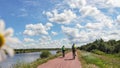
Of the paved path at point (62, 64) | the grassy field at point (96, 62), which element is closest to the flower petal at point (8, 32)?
the grassy field at point (96, 62)

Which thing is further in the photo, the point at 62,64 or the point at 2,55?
the point at 62,64

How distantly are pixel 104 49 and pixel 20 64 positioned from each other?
233 ft

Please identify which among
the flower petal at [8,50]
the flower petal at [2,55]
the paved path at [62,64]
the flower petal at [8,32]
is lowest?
the paved path at [62,64]

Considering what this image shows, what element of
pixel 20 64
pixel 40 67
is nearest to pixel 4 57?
pixel 20 64

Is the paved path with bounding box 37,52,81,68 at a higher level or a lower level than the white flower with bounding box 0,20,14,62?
lower

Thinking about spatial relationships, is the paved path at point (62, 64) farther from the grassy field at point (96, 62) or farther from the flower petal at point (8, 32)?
the flower petal at point (8, 32)

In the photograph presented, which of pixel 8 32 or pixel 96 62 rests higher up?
pixel 8 32

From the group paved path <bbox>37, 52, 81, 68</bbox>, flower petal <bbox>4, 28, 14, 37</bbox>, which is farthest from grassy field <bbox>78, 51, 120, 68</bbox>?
flower petal <bbox>4, 28, 14, 37</bbox>

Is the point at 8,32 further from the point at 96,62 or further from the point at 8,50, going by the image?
the point at 96,62

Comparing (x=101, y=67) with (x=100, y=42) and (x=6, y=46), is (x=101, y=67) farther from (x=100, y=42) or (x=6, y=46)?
(x=100, y=42)

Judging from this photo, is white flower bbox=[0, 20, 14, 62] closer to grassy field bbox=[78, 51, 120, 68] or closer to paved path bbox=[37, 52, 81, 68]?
grassy field bbox=[78, 51, 120, 68]

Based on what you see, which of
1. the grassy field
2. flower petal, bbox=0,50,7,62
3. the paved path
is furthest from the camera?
the paved path

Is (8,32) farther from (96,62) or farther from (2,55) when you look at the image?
(96,62)

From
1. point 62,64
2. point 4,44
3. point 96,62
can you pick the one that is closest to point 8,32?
point 4,44
